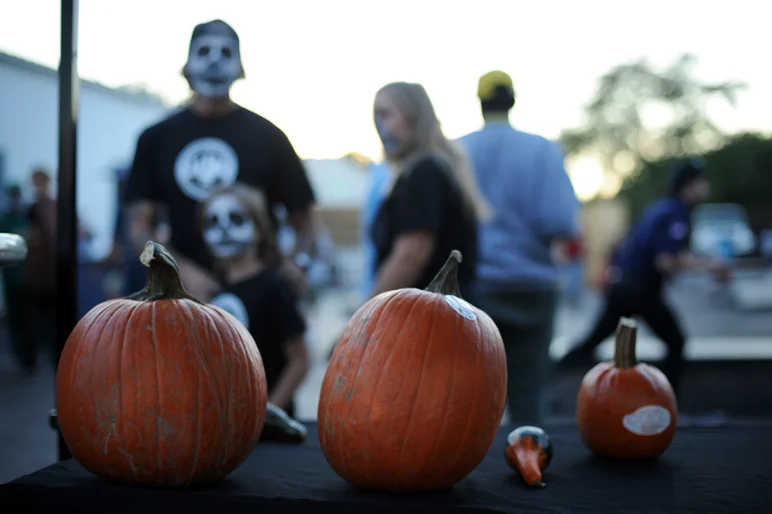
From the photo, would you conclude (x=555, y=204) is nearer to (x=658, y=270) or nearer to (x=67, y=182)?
(x=658, y=270)

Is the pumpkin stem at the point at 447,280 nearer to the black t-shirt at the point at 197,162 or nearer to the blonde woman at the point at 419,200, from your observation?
the blonde woman at the point at 419,200

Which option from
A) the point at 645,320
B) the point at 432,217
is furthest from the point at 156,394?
the point at 645,320

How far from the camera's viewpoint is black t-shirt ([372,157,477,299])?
282 cm

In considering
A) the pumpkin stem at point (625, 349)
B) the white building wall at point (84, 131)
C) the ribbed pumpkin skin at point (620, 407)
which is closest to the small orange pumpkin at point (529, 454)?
the ribbed pumpkin skin at point (620, 407)

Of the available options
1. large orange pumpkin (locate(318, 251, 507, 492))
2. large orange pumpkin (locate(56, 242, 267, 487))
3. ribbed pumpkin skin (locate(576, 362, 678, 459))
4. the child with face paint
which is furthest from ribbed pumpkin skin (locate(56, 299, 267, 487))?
the child with face paint

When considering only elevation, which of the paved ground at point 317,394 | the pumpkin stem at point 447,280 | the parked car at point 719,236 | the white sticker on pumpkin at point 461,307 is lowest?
the paved ground at point 317,394

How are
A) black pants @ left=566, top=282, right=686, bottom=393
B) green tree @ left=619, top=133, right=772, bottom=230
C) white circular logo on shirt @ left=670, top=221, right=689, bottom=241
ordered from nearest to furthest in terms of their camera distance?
black pants @ left=566, top=282, right=686, bottom=393, white circular logo on shirt @ left=670, top=221, right=689, bottom=241, green tree @ left=619, top=133, right=772, bottom=230

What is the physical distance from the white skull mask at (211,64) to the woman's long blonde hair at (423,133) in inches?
21.3

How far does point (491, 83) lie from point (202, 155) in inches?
51.3

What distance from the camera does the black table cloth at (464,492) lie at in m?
1.27

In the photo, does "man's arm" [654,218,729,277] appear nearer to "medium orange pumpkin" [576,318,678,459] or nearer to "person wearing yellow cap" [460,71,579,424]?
"person wearing yellow cap" [460,71,579,424]

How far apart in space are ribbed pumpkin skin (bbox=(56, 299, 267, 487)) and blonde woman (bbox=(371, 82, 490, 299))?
1.37 meters

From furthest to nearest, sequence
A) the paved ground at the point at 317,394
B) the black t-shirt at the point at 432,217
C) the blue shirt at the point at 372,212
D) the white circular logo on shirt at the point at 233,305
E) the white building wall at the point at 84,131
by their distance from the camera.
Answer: the white building wall at the point at 84,131
the paved ground at the point at 317,394
the blue shirt at the point at 372,212
the white circular logo on shirt at the point at 233,305
the black t-shirt at the point at 432,217

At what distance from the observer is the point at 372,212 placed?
336 centimetres
